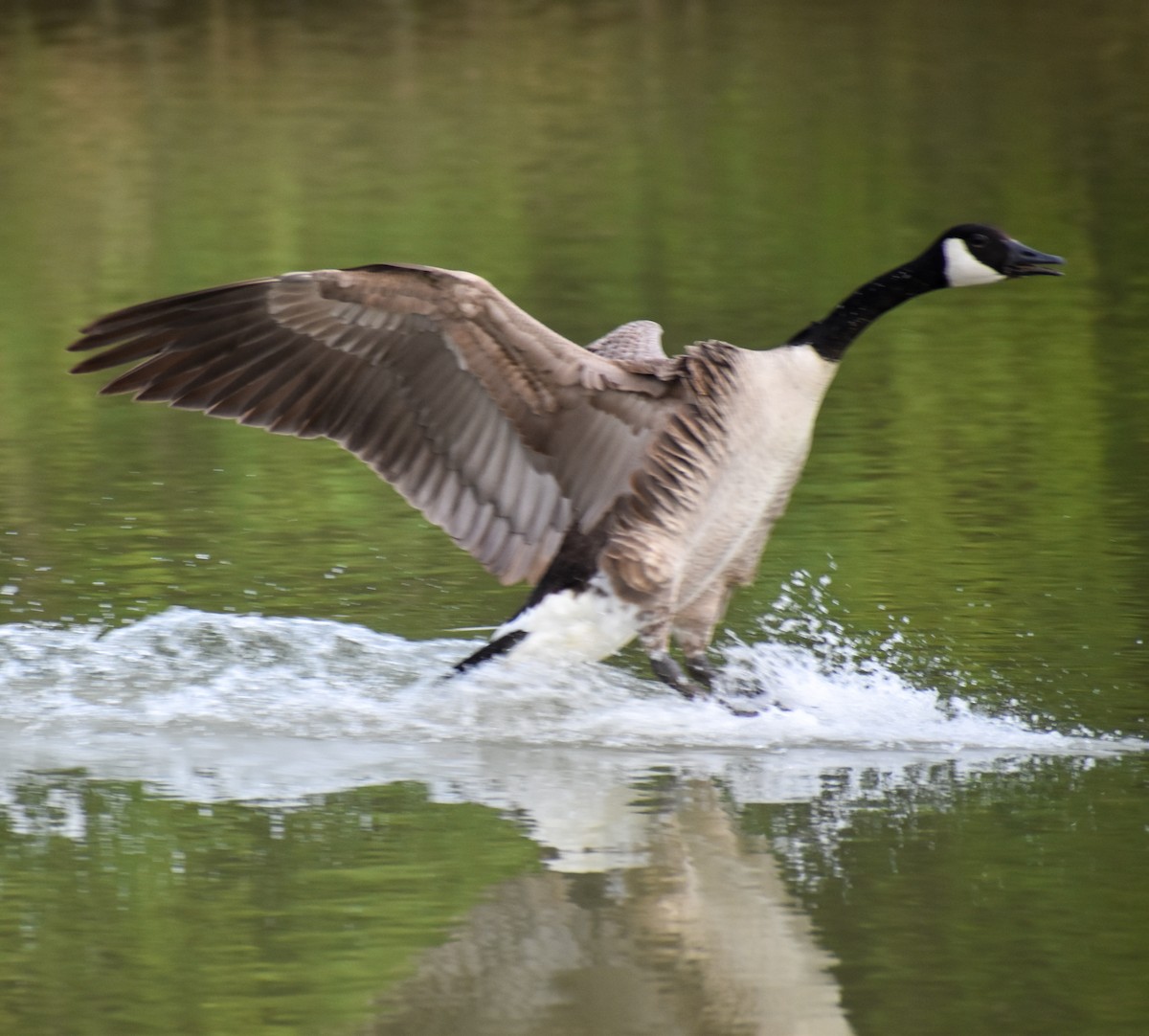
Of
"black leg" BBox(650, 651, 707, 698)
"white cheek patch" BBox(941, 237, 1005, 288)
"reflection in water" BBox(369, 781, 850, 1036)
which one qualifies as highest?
"white cheek patch" BBox(941, 237, 1005, 288)

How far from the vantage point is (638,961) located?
178 inches

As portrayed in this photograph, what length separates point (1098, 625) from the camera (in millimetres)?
7082

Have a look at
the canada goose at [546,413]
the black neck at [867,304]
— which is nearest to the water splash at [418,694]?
the canada goose at [546,413]

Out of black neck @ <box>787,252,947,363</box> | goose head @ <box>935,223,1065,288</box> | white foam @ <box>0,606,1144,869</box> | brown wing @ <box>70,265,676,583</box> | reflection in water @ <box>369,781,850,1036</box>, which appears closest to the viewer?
reflection in water @ <box>369,781,850,1036</box>

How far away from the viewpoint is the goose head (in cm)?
671

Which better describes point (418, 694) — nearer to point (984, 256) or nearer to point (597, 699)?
point (597, 699)

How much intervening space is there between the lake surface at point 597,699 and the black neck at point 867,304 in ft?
3.23

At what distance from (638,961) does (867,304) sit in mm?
2690

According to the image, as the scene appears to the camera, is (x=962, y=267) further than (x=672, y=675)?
Yes

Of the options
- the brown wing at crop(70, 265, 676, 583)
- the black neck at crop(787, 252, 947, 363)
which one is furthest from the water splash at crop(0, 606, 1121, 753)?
the black neck at crop(787, 252, 947, 363)

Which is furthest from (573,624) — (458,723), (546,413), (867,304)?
(867,304)

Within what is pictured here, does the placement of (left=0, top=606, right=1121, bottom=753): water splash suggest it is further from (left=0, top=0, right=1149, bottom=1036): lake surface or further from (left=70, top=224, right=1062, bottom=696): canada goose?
(left=70, top=224, right=1062, bottom=696): canada goose

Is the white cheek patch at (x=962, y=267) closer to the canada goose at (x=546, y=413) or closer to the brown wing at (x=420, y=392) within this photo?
the canada goose at (x=546, y=413)

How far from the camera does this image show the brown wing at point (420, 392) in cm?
641
